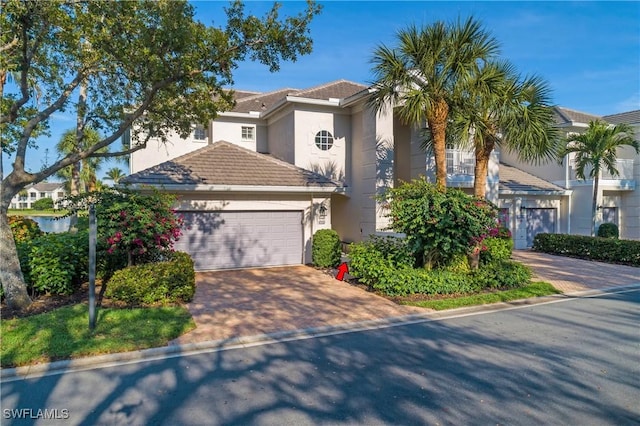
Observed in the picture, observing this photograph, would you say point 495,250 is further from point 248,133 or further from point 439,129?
point 248,133

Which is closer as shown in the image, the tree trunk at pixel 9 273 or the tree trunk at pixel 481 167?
the tree trunk at pixel 9 273

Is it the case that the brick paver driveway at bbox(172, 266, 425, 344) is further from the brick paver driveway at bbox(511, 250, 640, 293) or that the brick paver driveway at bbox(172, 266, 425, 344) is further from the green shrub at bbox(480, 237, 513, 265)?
the brick paver driveway at bbox(511, 250, 640, 293)

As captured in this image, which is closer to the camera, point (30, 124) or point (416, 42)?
point (30, 124)

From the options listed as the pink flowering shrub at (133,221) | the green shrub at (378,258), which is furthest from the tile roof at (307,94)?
the green shrub at (378,258)

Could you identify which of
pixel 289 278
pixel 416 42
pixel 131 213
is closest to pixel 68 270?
pixel 131 213

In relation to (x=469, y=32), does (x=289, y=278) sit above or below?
below

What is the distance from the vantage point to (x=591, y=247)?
52.0 ft

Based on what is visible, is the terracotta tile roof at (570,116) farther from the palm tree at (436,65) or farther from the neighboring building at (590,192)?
the palm tree at (436,65)

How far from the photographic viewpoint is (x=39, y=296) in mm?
8727

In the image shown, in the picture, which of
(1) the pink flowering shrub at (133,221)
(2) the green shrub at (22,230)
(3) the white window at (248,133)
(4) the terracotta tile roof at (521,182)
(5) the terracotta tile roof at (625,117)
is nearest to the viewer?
(1) the pink flowering shrub at (133,221)

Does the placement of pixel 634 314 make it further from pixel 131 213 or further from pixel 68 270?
pixel 68 270

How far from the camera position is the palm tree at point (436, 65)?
1105 centimetres

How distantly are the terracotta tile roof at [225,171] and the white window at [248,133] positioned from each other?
4.08 metres

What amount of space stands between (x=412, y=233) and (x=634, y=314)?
488cm
